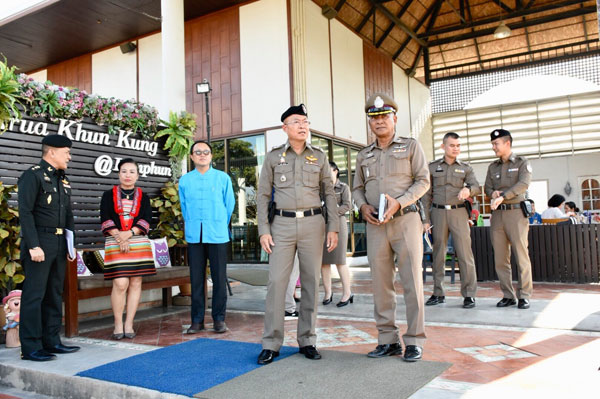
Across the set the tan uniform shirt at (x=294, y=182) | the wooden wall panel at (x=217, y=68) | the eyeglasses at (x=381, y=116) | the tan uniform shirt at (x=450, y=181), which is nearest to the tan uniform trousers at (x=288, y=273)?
the tan uniform shirt at (x=294, y=182)

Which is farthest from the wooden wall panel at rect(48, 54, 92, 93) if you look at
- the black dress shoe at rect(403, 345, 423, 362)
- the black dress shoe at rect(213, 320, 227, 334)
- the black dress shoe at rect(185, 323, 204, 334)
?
the black dress shoe at rect(403, 345, 423, 362)

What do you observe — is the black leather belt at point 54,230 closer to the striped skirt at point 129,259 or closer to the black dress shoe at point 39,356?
the striped skirt at point 129,259

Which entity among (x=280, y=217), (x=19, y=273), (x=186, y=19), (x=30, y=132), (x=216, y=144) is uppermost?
(x=186, y=19)

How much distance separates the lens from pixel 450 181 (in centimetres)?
512

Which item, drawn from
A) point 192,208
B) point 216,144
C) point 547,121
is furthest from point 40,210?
point 547,121

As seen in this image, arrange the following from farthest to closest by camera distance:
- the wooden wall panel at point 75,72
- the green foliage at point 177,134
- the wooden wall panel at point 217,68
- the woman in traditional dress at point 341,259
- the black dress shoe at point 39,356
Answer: the wooden wall panel at point 75,72, the wooden wall panel at point 217,68, the green foliage at point 177,134, the woman in traditional dress at point 341,259, the black dress shoe at point 39,356

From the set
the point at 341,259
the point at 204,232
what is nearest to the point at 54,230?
the point at 204,232

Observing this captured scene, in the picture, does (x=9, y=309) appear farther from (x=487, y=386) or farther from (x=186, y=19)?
(x=186, y=19)

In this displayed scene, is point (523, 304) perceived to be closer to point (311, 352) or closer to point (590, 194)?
point (311, 352)

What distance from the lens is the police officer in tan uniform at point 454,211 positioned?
5.07 m

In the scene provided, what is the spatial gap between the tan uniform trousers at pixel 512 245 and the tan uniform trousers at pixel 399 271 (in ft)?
7.28

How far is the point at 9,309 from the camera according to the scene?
12.8 feet

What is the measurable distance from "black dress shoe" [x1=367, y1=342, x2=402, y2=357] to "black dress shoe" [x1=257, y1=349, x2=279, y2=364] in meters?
0.63

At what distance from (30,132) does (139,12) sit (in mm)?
7204
